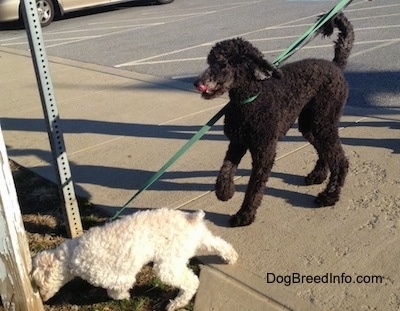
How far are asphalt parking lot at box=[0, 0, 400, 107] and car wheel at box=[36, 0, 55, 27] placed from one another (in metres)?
0.25

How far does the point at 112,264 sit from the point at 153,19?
464 inches

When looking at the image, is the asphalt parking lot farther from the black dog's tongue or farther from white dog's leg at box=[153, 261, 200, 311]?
white dog's leg at box=[153, 261, 200, 311]

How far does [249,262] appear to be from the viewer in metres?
3.24

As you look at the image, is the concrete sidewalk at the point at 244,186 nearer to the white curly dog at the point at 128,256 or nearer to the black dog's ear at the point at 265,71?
the white curly dog at the point at 128,256

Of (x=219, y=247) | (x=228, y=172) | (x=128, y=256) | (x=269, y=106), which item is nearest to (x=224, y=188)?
(x=228, y=172)

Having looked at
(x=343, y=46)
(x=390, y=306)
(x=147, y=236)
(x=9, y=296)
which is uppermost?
(x=343, y=46)

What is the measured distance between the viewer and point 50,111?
337cm

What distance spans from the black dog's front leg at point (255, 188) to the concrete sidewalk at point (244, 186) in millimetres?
75

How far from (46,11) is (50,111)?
11607mm

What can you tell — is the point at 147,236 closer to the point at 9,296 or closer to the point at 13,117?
the point at 9,296

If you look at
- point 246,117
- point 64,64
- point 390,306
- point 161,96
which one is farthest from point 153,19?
point 390,306

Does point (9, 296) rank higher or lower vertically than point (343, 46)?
lower

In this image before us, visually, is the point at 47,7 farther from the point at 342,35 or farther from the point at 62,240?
the point at 342,35

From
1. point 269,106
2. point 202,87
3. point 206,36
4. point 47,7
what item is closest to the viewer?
point 202,87
